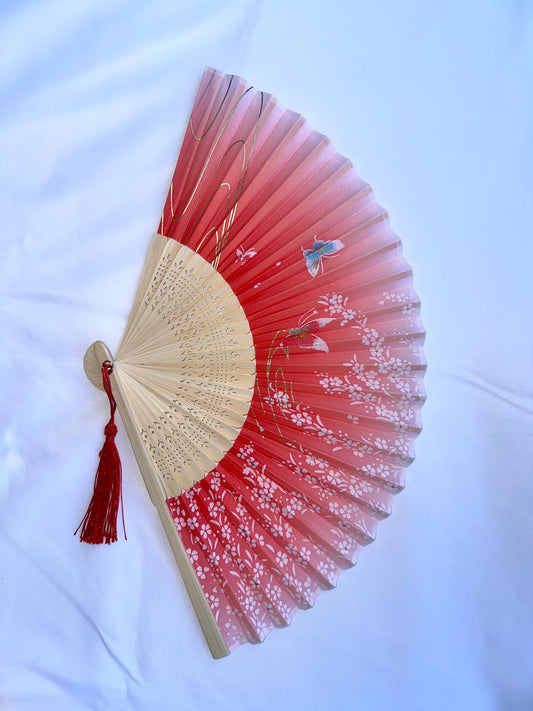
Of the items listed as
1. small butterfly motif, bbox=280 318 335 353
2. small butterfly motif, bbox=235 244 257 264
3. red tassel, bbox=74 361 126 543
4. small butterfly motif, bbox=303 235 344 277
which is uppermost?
small butterfly motif, bbox=303 235 344 277

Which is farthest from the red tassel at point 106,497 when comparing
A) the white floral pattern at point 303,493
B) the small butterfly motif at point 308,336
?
the small butterfly motif at point 308,336

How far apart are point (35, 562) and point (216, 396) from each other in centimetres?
46

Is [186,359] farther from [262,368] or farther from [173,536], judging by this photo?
[173,536]

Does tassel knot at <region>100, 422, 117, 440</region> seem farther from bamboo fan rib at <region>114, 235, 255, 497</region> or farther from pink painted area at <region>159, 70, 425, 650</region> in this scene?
pink painted area at <region>159, 70, 425, 650</region>

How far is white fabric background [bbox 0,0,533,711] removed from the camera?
96 cm

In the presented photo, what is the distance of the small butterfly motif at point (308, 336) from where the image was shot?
910 mm

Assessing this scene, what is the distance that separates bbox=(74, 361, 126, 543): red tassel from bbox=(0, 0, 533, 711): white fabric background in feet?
0.14

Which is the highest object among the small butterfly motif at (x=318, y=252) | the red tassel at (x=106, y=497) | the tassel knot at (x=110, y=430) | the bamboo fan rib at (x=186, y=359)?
the small butterfly motif at (x=318, y=252)

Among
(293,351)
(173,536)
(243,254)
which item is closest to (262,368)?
(293,351)

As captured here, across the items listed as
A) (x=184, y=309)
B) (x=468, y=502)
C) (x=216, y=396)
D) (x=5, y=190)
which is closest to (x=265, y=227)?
(x=184, y=309)

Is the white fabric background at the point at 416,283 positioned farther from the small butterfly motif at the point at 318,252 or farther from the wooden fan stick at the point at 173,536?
the small butterfly motif at the point at 318,252

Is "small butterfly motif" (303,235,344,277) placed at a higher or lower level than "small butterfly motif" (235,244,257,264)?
higher

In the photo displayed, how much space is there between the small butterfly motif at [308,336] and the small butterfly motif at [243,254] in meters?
0.14

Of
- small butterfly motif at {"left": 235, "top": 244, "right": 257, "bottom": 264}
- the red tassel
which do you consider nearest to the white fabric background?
the red tassel
